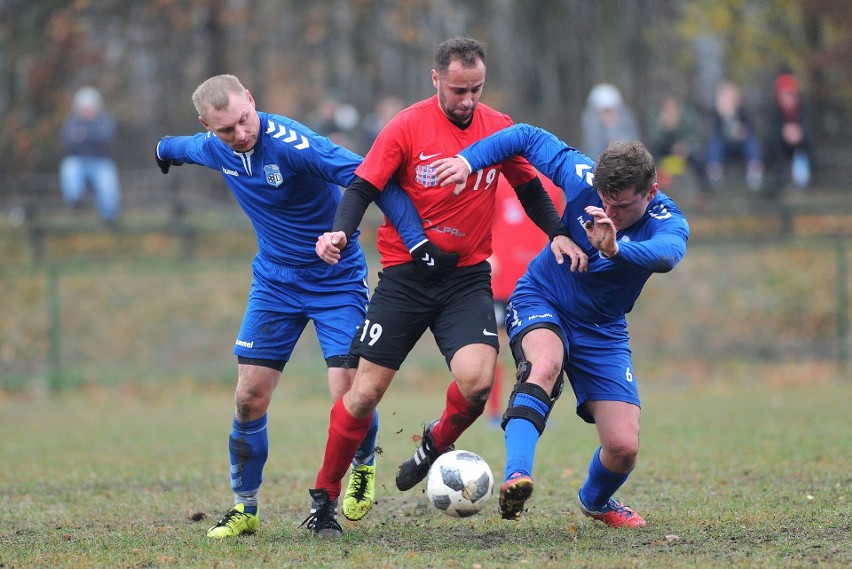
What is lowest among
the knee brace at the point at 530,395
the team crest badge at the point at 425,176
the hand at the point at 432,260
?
the knee brace at the point at 530,395

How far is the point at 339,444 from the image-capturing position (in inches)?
235

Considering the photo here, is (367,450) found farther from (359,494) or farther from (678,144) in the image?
(678,144)

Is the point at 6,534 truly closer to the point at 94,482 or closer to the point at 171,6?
the point at 94,482

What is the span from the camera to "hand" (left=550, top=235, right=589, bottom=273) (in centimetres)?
579

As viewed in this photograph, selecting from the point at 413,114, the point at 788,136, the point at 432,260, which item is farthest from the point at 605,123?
the point at 432,260

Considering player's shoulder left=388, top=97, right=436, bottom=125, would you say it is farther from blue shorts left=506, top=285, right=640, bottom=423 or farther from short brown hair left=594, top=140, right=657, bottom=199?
blue shorts left=506, top=285, right=640, bottom=423

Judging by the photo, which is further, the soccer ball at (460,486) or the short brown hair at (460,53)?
the short brown hair at (460,53)

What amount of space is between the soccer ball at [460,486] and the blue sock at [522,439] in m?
0.16

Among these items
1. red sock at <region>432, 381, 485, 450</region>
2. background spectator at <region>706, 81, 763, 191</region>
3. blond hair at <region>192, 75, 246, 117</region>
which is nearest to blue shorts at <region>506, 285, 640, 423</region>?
red sock at <region>432, 381, 485, 450</region>

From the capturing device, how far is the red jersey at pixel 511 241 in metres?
10.4

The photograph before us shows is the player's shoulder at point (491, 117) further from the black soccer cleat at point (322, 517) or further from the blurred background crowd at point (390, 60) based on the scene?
the blurred background crowd at point (390, 60)

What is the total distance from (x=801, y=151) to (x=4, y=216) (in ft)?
42.7

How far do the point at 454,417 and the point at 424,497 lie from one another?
5.04 ft

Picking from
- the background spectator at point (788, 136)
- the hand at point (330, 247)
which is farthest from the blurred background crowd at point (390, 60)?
the hand at point (330, 247)
